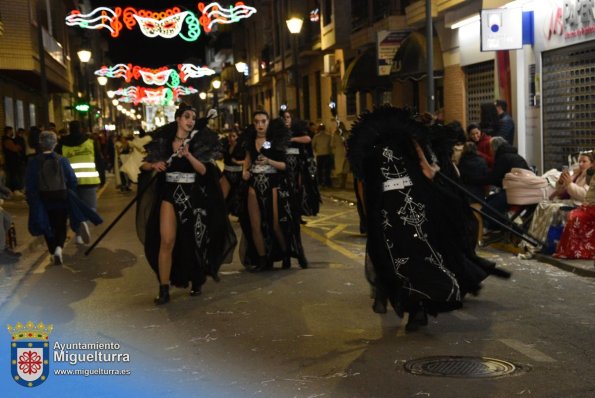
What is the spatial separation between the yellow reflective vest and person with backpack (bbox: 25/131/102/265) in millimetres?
2392

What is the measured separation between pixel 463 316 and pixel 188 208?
2.99 m

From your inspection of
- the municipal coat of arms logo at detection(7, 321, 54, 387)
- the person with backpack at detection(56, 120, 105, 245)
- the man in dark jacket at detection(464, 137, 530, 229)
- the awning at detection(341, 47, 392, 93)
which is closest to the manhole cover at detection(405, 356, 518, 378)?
the municipal coat of arms logo at detection(7, 321, 54, 387)

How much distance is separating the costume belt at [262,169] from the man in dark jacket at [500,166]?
3.17 m

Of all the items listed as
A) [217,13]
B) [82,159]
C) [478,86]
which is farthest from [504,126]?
[217,13]

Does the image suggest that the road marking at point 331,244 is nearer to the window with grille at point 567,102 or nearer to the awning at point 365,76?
the window with grille at point 567,102

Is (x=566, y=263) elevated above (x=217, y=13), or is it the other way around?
A: (x=217, y=13)

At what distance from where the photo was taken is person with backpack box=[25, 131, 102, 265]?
1239cm

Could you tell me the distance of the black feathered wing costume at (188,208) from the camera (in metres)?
9.57

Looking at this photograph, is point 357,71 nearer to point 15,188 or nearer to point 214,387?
point 15,188

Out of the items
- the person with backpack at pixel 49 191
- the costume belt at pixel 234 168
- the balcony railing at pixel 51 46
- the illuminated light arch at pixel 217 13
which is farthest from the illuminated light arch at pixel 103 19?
the person with backpack at pixel 49 191

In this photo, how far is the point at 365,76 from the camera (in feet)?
96.4

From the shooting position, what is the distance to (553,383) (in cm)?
608

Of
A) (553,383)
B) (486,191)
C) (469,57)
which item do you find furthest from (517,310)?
(469,57)

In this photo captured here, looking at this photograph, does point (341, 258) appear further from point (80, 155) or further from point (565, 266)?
Answer: point (80, 155)
